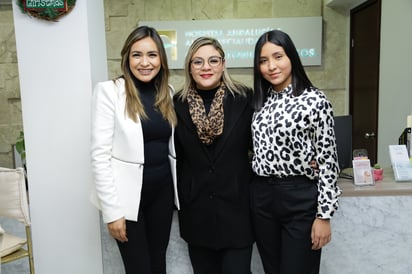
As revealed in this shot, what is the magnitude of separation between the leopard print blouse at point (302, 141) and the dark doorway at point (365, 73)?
2.42 meters

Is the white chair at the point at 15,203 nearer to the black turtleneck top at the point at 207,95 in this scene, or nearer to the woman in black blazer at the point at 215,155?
the woman in black blazer at the point at 215,155

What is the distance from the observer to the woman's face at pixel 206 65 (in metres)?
1.48

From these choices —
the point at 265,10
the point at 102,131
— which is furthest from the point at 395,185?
the point at 265,10

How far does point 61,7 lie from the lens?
5.57ft

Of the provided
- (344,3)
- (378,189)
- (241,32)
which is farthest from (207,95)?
(344,3)

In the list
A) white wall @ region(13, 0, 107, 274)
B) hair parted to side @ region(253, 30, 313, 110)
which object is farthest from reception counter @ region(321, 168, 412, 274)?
white wall @ region(13, 0, 107, 274)

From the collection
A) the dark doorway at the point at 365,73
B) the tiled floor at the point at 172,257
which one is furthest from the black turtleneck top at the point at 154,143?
the dark doorway at the point at 365,73

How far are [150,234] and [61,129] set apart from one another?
71cm

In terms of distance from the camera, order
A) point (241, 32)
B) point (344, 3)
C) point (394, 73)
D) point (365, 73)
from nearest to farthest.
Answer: point (394, 73) < point (365, 73) < point (344, 3) < point (241, 32)

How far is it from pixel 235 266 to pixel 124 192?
58 centimetres

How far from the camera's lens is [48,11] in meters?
1.69

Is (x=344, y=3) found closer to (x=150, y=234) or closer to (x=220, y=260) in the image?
(x=220, y=260)

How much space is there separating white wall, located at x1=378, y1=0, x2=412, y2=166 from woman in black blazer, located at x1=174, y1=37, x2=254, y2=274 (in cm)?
210

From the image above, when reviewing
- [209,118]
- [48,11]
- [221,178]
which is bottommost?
[221,178]
